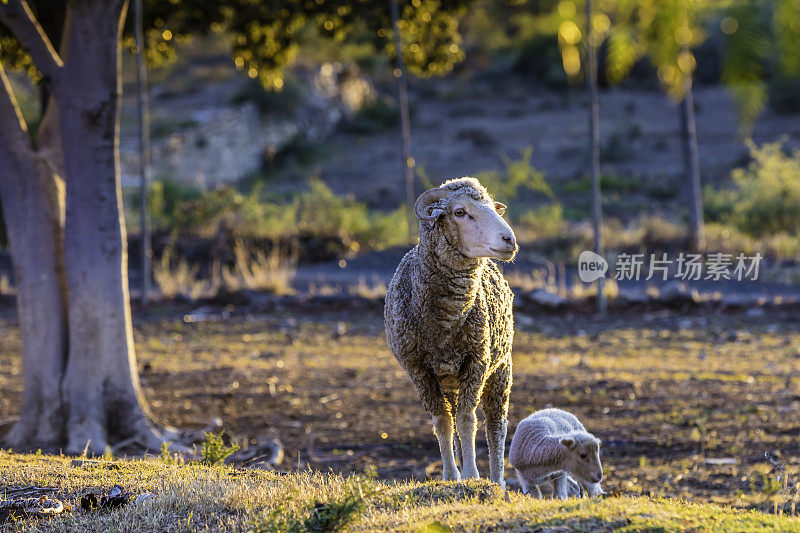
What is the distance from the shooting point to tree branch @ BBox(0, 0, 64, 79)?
7.96m

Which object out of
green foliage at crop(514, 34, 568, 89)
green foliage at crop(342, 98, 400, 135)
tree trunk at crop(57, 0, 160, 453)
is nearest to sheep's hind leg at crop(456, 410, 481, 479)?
tree trunk at crop(57, 0, 160, 453)

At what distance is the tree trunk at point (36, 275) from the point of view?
27.2 ft

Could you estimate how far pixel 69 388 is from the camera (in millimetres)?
8297

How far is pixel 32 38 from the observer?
26.6ft

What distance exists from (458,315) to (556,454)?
1299mm

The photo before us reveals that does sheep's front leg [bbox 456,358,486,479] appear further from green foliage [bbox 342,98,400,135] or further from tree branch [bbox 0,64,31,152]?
green foliage [bbox 342,98,400,135]

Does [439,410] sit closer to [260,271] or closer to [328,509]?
[328,509]

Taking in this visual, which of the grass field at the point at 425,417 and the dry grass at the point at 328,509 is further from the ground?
the dry grass at the point at 328,509

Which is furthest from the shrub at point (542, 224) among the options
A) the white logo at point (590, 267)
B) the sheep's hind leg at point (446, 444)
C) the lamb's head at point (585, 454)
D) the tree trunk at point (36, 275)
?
the sheep's hind leg at point (446, 444)

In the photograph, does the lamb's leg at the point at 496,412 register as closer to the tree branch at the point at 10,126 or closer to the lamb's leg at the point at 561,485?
the lamb's leg at the point at 561,485

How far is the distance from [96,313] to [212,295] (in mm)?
8768

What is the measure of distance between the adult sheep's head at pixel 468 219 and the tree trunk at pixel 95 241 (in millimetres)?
4105

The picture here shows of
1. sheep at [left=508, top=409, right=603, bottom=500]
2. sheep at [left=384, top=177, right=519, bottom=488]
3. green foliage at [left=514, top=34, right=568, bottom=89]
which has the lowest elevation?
sheep at [left=508, top=409, right=603, bottom=500]

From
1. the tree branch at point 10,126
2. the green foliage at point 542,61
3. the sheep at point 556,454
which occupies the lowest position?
the sheep at point 556,454
